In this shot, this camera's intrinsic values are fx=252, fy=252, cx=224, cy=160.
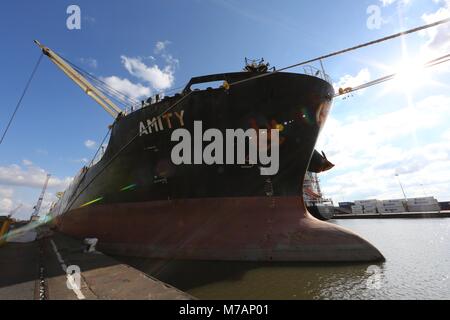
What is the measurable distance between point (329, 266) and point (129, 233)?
8823mm

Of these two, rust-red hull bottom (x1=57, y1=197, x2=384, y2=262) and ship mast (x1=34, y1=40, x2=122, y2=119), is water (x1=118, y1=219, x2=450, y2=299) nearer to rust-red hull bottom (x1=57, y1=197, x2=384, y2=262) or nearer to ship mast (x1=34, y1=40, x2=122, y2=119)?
rust-red hull bottom (x1=57, y1=197, x2=384, y2=262)

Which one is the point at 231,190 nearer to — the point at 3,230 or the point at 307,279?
the point at 307,279

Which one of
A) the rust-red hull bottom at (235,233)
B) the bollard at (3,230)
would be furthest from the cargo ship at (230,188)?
the bollard at (3,230)

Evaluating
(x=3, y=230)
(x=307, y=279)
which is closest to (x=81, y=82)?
(x=3, y=230)

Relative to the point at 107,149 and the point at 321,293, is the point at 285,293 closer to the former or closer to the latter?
the point at 321,293

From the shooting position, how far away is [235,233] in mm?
10062

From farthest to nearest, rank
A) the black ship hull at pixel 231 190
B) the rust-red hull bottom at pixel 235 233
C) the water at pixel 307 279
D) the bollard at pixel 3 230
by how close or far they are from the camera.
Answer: the bollard at pixel 3 230
the black ship hull at pixel 231 190
the rust-red hull bottom at pixel 235 233
the water at pixel 307 279

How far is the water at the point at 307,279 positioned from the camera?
6.44 m

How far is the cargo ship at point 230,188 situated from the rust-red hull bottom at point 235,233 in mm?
38

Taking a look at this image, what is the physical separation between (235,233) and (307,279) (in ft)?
10.9

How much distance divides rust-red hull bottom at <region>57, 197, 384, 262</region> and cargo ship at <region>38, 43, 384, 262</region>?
4 centimetres

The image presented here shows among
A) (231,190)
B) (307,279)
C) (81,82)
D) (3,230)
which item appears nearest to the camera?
(307,279)

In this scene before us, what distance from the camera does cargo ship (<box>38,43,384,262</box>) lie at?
9781mm

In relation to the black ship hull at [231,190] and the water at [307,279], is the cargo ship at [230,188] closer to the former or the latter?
the black ship hull at [231,190]
